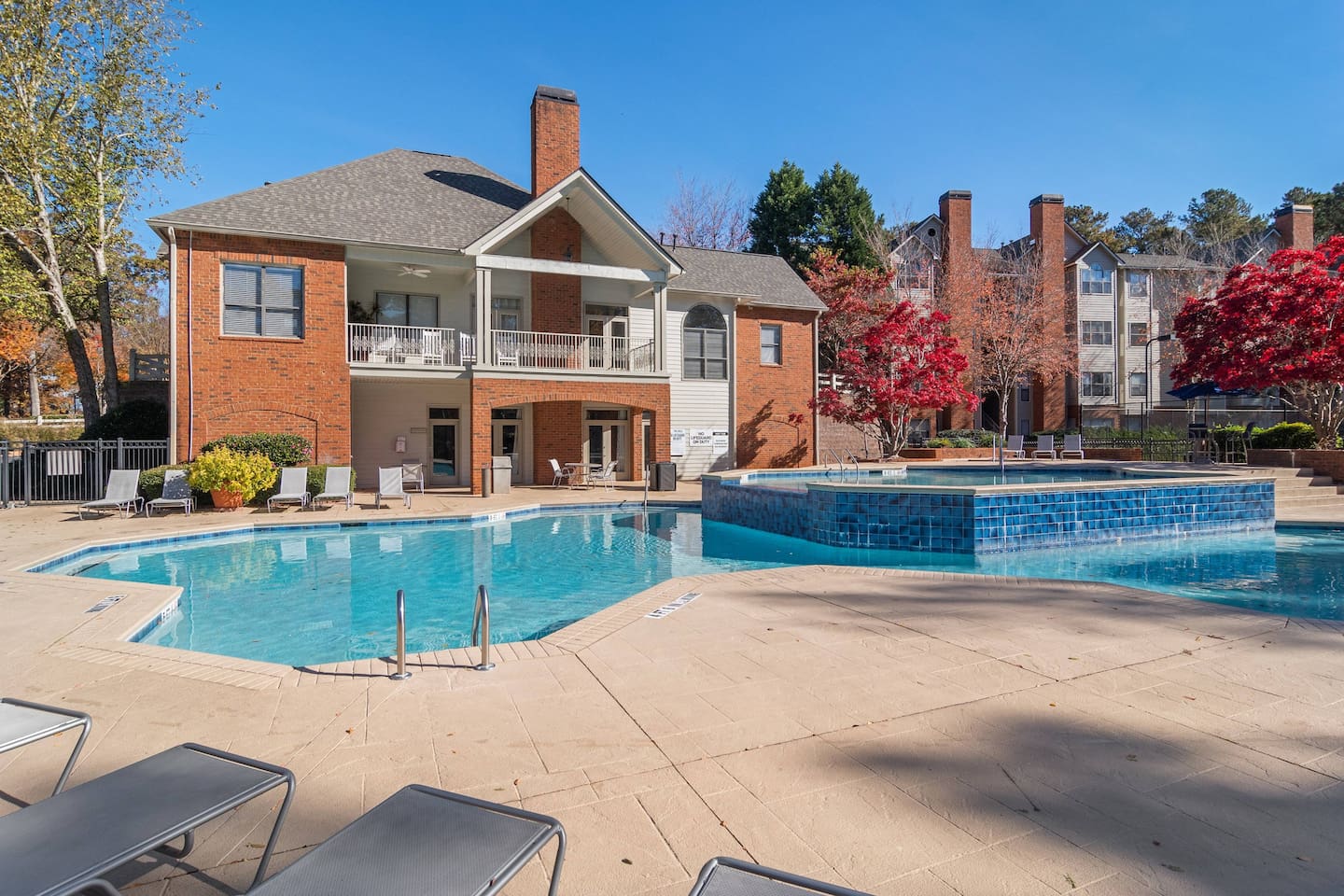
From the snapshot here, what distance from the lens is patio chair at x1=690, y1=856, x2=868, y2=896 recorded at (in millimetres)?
1677

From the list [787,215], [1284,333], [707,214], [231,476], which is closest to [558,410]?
[231,476]

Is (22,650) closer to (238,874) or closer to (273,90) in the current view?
(238,874)

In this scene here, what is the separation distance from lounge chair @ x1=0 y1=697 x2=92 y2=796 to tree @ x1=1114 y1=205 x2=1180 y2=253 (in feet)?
198

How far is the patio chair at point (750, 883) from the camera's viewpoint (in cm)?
168

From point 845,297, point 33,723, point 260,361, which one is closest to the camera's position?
point 33,723

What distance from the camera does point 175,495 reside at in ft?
45.6

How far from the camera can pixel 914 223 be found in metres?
35.6

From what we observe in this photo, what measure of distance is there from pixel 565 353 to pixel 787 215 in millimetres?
20319

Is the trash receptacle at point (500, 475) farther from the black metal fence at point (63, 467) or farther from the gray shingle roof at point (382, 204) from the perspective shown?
the black metal fence at point (63, 467)

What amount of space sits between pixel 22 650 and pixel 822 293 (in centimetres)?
2876

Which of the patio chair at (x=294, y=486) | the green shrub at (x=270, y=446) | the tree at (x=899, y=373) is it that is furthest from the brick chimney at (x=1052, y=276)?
the patio chair at (x=294, y=486)

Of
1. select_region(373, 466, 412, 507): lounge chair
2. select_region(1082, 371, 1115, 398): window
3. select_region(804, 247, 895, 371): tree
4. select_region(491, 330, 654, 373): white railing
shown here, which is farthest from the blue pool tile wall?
select_region(1082, 371, 1115, 398): window

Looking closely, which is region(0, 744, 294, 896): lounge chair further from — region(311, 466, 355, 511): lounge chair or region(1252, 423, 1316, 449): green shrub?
region(1252, 423, 1316, 449): green shrub

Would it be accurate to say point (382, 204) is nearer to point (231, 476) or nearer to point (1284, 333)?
point (231, 476)
